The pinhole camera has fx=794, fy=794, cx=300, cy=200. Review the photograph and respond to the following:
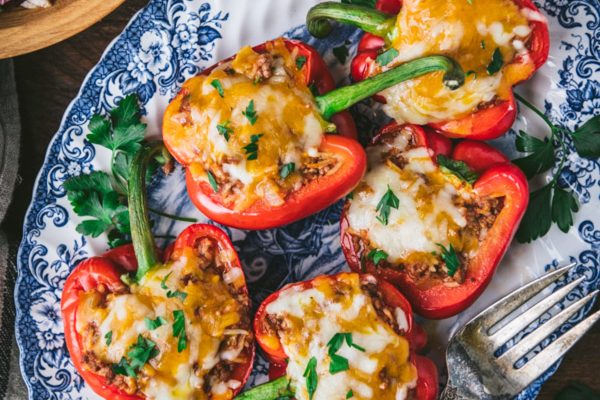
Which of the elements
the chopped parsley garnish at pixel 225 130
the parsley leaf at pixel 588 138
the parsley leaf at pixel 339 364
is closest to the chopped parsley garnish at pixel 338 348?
the parsley leaf at pixel 339 364

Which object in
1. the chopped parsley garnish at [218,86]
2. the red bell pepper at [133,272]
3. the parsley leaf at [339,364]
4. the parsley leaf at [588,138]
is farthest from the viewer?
the parsley leaf at [588,138]

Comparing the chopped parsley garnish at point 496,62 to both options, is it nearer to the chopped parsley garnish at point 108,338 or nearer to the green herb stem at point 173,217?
the green herb stem at point 173,217

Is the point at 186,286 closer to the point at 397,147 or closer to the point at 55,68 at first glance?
the point at 397,147

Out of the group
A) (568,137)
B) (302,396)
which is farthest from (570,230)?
(302,396)

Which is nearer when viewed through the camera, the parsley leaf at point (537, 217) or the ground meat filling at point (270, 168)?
the ground meat filling at point (270, 168)

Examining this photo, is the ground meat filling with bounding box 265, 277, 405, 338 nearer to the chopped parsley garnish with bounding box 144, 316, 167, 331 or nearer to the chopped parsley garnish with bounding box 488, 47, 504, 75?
the chopped parsley garnish with bounding box 144, 316, 167, 331

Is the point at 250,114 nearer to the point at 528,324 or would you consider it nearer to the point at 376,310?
the point at 376,310

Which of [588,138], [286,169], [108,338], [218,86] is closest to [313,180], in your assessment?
[286,169]
